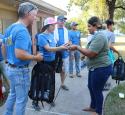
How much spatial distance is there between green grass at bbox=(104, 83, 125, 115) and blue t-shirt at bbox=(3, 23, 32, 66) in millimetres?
2619

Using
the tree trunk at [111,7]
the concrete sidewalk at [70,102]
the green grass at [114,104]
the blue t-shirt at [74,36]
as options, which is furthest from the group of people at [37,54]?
the tree trunk at [111,7]

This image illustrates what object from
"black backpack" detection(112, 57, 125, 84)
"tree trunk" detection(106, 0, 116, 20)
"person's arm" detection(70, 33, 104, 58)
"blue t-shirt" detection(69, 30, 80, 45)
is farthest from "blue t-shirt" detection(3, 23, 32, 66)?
"tree trunk" detection(106, 0, 116, 20)

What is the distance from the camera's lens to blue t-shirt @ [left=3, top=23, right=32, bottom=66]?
422cm

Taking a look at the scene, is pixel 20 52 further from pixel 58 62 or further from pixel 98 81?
pixel 58 62

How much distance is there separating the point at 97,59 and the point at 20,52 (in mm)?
1661

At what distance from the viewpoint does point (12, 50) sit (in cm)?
436

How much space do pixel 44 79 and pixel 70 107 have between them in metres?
1.61

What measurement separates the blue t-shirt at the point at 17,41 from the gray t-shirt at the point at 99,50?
1.30 meters

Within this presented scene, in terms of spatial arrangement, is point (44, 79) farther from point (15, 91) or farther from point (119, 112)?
point (119, 112)

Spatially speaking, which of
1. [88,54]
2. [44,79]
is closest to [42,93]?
[44,79]

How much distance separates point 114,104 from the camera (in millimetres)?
6945

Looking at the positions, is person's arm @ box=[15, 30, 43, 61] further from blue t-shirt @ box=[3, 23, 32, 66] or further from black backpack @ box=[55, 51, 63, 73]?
black backpack @ box=[55, 51, 63, 73]

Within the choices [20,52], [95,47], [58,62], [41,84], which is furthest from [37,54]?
[58,62]

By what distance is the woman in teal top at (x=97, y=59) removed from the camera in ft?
17.3
